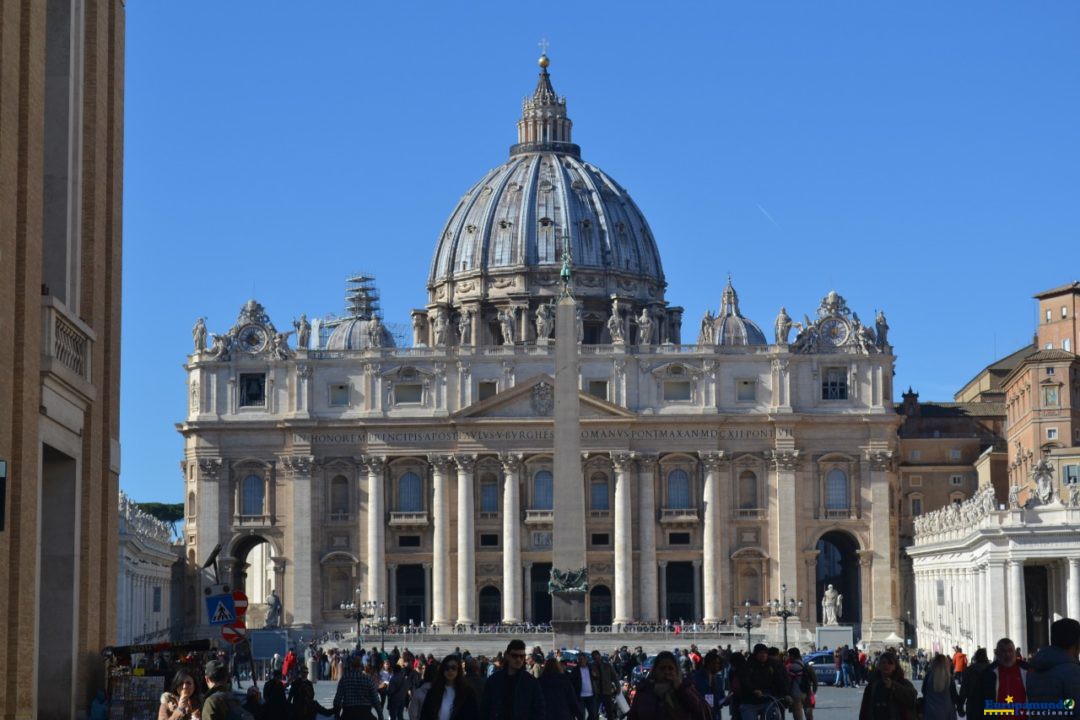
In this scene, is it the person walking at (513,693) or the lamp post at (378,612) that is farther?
the lamp post at (378,612)

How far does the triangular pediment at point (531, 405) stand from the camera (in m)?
104

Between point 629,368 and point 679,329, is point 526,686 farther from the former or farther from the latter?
point 679,329

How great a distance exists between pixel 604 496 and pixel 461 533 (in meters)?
6.85

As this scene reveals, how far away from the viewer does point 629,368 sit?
4156 inches

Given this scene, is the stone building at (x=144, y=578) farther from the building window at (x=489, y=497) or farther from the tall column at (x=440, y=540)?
the building window at (x=489, y=497)

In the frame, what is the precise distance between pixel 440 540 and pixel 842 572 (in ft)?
67.3

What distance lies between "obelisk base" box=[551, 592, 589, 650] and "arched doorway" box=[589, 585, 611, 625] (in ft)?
125

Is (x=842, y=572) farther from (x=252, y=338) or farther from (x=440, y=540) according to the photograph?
(x=252, y=338)

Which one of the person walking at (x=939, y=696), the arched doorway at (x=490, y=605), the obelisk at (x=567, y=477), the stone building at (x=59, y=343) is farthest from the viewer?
the arched doorway at (x=490, y=605)

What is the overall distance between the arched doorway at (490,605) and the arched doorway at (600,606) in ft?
14.0

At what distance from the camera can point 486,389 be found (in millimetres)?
106062

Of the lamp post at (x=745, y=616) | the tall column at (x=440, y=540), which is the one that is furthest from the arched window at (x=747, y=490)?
the tall column at (x=440, y=540)

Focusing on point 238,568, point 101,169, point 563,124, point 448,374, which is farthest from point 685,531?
point 101,169

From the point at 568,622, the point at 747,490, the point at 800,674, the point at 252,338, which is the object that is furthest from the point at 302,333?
the point at 800,674
